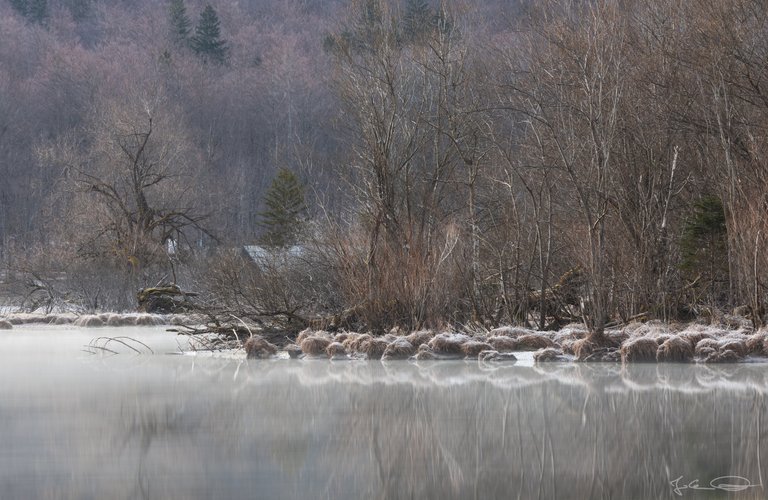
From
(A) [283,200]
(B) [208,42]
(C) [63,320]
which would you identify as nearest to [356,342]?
(C) [63,320]

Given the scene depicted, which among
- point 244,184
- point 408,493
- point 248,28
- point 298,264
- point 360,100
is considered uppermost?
point 248,28

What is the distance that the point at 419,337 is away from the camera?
14.5 meters

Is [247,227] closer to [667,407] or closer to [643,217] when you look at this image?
[643,217]

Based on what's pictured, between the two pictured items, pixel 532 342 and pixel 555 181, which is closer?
pixel 532 342

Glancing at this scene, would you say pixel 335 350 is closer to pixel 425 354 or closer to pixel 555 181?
pixel 425 354

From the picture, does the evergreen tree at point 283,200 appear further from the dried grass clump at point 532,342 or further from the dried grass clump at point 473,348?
the dried grass clump at point 473,348

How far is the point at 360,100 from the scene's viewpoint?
17.8m

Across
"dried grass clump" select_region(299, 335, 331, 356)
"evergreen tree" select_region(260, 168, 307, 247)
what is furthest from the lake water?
"evergreen tree" select_region(260, 168, 307, 247)

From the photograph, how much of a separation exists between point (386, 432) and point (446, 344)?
6118 millimetres

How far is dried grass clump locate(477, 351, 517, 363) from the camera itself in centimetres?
1367

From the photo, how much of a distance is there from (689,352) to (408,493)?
7862 mm

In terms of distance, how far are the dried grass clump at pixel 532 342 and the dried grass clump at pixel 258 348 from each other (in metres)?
3.22

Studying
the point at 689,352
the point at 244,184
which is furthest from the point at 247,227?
the point at 689,352

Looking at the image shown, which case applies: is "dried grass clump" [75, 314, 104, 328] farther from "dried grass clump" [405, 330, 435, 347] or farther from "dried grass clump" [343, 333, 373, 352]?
"dried grass clump" [405, 330, 435, 347]
